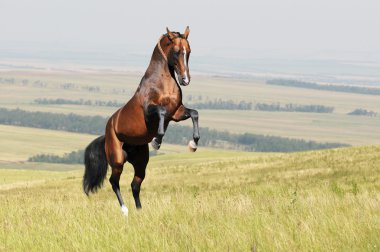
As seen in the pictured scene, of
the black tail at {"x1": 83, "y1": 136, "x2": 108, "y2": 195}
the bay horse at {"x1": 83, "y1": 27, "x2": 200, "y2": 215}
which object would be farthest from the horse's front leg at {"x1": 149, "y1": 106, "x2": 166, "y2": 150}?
the black tail at {"x1": 83, "y1": 136, "x2": 108, "y2": 195}

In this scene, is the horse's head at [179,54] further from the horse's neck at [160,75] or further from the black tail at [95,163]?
the black tail at [95,163]

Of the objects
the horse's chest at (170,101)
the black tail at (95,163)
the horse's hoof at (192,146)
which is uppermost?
the horse's chest at (170,101)

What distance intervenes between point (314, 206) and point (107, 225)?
3065mm

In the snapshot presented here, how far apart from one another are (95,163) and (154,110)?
3.22m

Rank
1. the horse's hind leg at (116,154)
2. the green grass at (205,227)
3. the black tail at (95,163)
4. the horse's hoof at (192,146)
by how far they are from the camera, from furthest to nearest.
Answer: the black tail at (95,163) < the horse's hind leg at (116,154) < the horse's hoof at (192,146) < the green grass at (205,227)

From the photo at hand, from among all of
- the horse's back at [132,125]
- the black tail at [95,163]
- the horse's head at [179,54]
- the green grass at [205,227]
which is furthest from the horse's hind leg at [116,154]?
the horse's head at [179,54]

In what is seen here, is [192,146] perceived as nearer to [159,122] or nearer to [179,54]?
[159,122]

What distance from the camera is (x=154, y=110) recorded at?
9953 mm

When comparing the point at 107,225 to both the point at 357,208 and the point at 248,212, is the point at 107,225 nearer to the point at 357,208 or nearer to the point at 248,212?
the point at 248,212

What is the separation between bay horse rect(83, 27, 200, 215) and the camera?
990 centimetres

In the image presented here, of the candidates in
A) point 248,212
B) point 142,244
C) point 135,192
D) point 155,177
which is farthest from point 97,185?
point 155,177

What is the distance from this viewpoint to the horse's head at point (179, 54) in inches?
381

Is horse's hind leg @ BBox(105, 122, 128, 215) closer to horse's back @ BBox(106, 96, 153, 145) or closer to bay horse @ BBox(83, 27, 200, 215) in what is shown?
bay horse @ BBox(83, 27, 200, 215)

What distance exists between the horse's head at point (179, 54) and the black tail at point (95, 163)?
3.00 metres
